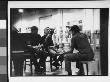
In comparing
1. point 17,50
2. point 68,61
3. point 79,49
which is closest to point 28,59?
point 17,50

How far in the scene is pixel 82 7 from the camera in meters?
5.46

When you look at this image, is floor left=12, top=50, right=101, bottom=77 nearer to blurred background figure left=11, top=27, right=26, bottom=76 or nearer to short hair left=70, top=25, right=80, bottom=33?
blurred background figure left=11, top=27, right=26, bottom=76

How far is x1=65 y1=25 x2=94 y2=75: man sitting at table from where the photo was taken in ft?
17.9

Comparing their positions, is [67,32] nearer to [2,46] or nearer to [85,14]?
[85,14]

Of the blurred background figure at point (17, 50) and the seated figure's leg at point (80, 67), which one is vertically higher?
the blurred background figure at point (17, 50)

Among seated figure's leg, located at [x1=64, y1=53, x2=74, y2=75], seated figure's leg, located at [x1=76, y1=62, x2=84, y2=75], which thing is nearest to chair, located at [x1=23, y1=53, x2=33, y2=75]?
seated figure's leg, located at [x1=64, y1=53, x2=74, y2=75]

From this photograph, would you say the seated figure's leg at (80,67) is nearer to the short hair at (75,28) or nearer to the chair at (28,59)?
the short hair at (75,28)

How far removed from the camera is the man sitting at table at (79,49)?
17.9 ft

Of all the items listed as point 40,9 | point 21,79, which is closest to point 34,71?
point 21,79

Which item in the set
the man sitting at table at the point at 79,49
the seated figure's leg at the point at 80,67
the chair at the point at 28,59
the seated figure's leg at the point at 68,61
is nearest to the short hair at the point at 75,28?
the man sitting at table at the point at 79,49

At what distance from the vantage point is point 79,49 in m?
5.44

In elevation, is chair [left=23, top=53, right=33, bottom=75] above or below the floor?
above

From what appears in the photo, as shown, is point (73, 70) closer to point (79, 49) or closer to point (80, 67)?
point (80, 67)

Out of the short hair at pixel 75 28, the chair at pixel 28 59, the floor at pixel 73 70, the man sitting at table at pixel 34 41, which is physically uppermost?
the short hair at pixel 75 28
